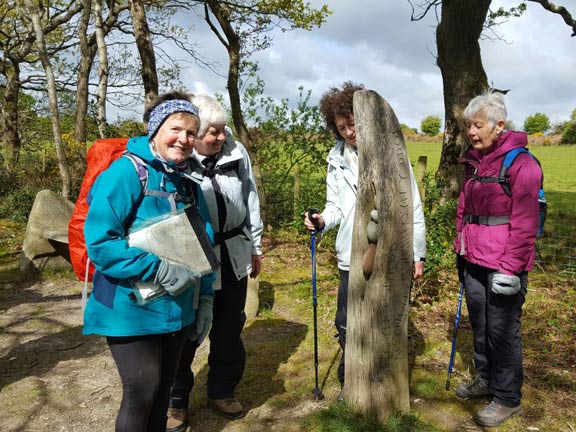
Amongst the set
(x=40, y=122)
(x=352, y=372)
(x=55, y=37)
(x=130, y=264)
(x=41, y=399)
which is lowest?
(x=41, y=399)

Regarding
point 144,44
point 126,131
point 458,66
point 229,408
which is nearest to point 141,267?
point 229,408

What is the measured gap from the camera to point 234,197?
297 cm

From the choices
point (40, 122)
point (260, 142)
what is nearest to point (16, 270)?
point (260, 142)

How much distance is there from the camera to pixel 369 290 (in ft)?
9.45

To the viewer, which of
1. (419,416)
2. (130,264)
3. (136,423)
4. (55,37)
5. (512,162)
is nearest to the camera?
(130,264)

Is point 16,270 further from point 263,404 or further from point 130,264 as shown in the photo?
point 130,264

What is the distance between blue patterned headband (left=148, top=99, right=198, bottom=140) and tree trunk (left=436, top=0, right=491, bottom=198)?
572 centimetres

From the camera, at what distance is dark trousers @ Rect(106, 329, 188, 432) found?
2.15 m

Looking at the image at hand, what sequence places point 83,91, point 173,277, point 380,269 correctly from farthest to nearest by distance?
point 83,91
point 380,269
point 173,277

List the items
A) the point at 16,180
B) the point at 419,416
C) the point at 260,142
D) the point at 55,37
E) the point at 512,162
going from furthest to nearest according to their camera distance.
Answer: the point at 55,37 < the point at 16,180 < the point at 260,142 < the point at 419,416 < the point at 512,162

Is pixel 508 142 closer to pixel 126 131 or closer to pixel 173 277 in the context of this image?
pixel 173 277

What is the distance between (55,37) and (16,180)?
→ 6997 millimetres

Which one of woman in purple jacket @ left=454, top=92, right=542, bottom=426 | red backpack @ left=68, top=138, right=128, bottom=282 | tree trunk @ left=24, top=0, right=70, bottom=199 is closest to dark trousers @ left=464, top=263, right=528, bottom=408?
woman in purple jacket @ left=454, top=92, right=542, bottom=426

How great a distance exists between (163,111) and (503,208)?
2.14m
